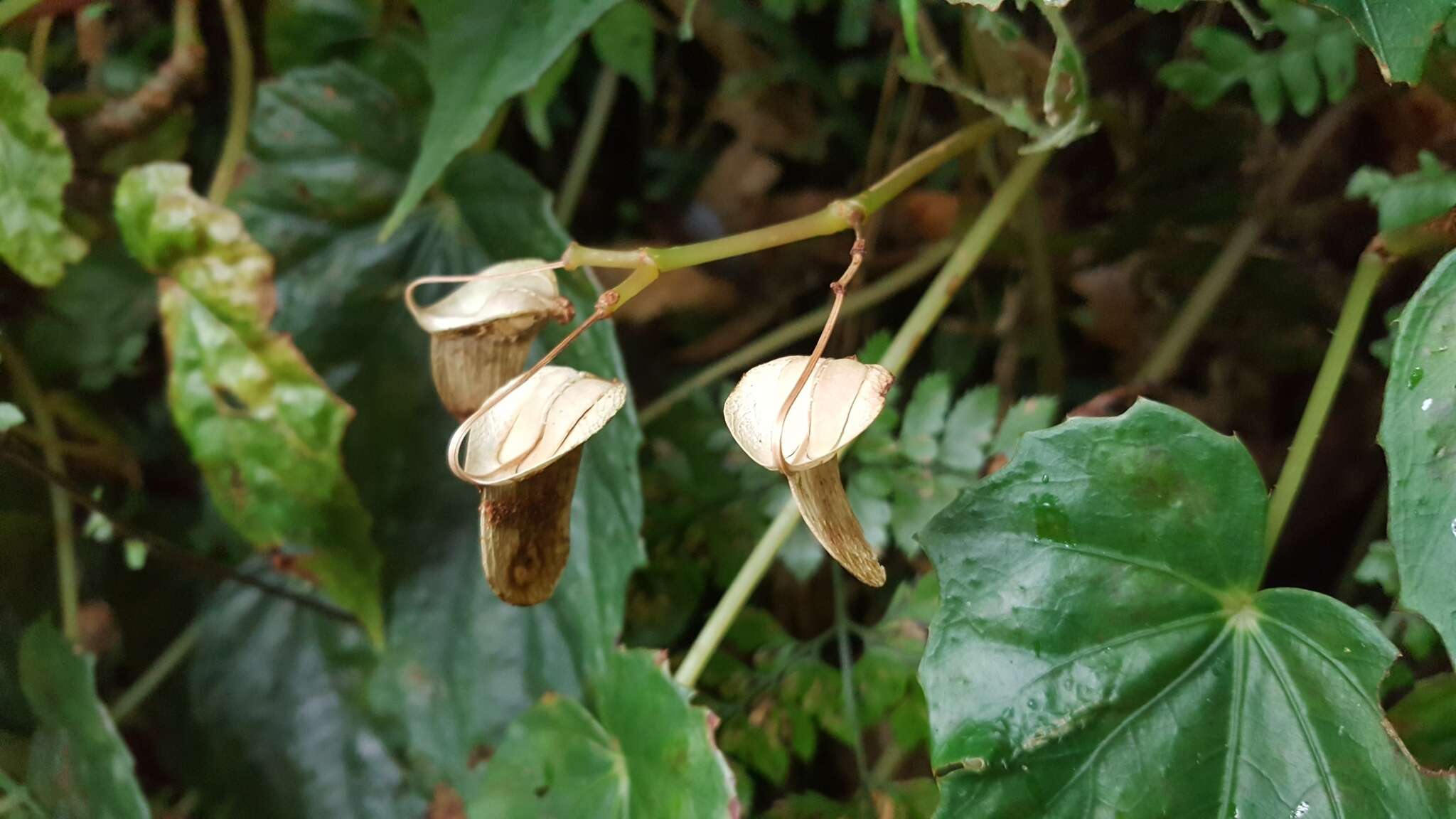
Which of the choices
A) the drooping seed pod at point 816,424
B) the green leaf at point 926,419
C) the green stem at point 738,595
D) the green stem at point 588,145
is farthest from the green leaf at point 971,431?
the green stem at point 588,145

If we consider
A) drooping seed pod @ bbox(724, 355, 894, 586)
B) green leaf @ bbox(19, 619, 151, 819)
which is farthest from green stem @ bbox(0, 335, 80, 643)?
drooping seed pod @ bbox(724, 355, 894, 586)

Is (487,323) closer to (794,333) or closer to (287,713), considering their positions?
(794,333)

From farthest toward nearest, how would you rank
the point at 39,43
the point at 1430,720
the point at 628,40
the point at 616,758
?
the point at 628,40 < the point at 39,43 < the point at 616,758 < the point at 1430,720

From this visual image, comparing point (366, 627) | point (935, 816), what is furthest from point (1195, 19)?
point (366, 627)

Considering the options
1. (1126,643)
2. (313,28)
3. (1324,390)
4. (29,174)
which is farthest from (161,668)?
(1324,390)

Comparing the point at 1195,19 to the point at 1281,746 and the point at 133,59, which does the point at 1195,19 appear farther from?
the point at 133,59

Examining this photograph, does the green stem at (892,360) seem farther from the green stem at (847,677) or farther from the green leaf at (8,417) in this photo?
the green leaf at (8,417)
